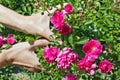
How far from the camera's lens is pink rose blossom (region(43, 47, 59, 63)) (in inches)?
108

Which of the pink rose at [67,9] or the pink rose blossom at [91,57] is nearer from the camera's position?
the pink rose blossom at [91,57]

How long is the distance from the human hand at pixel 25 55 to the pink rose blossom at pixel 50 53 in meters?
0.13

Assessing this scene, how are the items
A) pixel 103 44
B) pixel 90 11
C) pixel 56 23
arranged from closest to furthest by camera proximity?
pixel 56 23 → pixel 103 44 → pixel 90 11

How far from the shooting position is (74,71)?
2781 millimetres

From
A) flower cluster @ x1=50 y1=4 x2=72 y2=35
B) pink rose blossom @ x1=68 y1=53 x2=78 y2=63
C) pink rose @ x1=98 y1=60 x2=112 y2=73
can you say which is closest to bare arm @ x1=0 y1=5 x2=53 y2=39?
flower cluster @ x1=50 y1=4 x2=72 y2=35

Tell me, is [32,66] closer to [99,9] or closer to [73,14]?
[73,14]

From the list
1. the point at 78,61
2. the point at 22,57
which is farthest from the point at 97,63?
the point at 22,57

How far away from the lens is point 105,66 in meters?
2.63

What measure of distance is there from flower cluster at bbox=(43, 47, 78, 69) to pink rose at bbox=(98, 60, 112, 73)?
16 cm

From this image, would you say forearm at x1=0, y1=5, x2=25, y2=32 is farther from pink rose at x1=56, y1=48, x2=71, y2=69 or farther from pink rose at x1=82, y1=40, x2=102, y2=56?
pink rose at x1=82, y1=40, x2=102, y2=56

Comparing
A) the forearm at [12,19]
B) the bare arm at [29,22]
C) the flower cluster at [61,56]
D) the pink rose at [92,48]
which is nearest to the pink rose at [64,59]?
the flower cluster at [61,56]

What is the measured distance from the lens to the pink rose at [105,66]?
8.71ft

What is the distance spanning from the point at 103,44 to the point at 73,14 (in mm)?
277

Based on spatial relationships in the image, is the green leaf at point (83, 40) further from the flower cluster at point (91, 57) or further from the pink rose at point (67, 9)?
the pink rose at point (67, 9)
